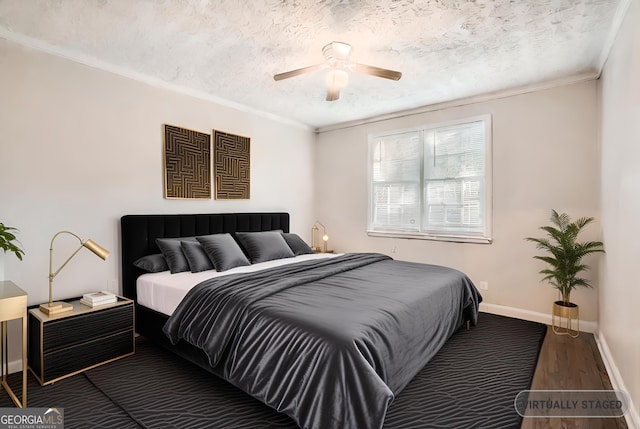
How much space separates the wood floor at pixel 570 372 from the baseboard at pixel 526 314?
18cm

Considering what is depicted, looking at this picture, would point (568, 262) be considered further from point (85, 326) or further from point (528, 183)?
point (85, 326)

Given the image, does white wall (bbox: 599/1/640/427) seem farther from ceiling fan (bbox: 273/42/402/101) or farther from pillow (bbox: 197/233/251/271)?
pillow (bbox: 197/233/251/271)

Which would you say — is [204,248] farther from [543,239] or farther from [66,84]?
[543,239]

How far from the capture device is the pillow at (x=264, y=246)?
370 cm

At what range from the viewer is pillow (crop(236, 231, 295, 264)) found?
370cm

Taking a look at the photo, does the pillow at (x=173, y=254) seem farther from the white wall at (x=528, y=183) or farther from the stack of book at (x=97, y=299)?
the white wall at (x=528, y=183)

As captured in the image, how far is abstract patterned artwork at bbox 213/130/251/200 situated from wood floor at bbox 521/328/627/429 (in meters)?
3.58

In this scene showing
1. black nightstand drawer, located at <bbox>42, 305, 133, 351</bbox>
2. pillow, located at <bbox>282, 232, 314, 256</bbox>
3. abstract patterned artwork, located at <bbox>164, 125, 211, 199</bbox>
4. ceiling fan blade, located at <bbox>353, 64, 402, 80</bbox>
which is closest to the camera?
black nightstand drawer, located at <bbox>42, 305, 133, 351</bbox>

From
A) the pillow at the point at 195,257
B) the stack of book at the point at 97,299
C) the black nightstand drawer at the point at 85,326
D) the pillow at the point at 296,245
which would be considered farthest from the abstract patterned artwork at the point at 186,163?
the black nightstand drawer at the point at 85,326

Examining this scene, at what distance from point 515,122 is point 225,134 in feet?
11.3

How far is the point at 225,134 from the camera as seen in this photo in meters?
4.14

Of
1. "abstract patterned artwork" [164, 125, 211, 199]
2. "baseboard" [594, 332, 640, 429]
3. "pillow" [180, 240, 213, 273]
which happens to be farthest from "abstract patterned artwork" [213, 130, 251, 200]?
"baseboard" [594, 332, 640, 429]

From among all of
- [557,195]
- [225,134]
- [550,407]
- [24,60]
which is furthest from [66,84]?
[557,195]

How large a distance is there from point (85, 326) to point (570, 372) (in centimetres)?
372
